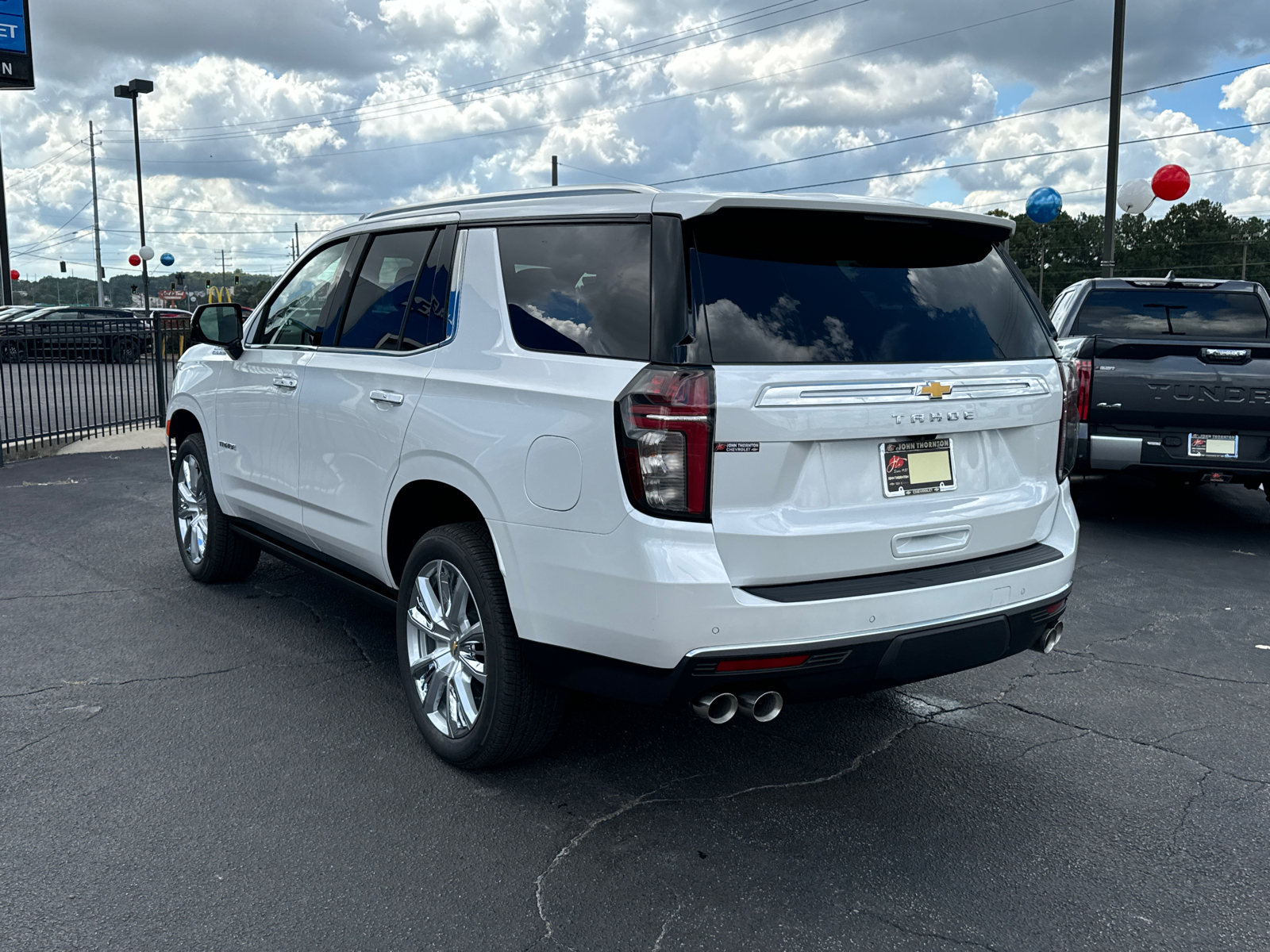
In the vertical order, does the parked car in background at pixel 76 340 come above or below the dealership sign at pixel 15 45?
below

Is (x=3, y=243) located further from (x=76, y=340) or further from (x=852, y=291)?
(x=852, y=291)

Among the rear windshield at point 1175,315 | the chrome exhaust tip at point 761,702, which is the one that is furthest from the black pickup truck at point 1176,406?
the chrome exhaust tip at point 761,702

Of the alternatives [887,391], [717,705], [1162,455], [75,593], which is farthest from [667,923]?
[1162,455]

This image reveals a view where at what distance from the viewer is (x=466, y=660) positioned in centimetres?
364

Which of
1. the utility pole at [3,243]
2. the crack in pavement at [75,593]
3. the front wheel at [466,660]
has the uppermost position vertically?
the utility pole at [3,243]

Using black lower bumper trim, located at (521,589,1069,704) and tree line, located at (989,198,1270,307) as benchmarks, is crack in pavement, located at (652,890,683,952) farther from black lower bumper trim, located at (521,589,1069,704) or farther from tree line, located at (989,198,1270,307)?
tree line, located at (989,198,1270,307)

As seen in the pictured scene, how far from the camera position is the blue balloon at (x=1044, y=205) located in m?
18.3

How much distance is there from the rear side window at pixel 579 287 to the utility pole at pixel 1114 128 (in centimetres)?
1840

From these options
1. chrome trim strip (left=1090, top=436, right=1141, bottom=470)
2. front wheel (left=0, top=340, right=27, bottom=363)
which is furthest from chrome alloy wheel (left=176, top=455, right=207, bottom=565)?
front wheel (left=0, top=340, right=27, bottom=363)

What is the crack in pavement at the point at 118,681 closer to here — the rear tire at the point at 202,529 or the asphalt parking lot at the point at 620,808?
the asphalt parking lot at the point at 620,808

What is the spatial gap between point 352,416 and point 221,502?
181cm

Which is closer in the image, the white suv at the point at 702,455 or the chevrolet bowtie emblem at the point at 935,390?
the white suv at the point at 702,455

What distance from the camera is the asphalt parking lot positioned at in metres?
2.81

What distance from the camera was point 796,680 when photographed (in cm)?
300
